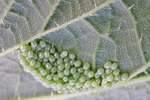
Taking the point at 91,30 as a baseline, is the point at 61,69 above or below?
below

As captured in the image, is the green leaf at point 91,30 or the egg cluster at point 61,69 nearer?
the green leaf at point 91,30

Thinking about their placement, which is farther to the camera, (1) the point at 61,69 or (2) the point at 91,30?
(1) the point at 61,69

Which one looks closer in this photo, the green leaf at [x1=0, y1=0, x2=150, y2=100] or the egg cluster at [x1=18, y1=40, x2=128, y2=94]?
the green leaf at [x1=0, y1=0, x2=150, y2=100]

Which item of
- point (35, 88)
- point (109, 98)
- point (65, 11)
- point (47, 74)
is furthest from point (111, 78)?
point (35, 88)

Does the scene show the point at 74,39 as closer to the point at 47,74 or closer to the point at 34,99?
the point at 47,74
